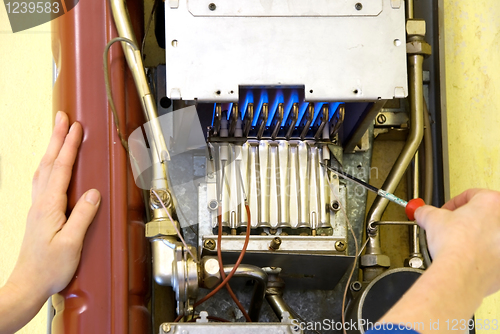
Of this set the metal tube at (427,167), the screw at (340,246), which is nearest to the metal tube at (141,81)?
the screw at (340,246)

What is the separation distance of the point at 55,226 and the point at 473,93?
1.04 meters

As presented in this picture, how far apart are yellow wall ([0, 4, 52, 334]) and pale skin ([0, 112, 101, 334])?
16.1 inches

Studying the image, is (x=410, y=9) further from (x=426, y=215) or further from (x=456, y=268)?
(x=456, y=268)

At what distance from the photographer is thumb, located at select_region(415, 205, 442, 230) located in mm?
753

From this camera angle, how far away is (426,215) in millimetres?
771

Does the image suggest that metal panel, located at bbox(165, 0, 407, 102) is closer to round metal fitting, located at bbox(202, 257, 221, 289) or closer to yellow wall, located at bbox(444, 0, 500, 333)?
round metal fitting, located at bbox(202, 257, 221, 289)

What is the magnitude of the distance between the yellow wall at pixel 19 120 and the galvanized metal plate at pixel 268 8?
623mm

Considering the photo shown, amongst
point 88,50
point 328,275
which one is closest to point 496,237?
point 328,275

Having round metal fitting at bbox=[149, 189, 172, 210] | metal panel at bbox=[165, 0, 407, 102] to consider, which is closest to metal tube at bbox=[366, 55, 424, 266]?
metal panel at bbox=[165, 0, 407, 102]

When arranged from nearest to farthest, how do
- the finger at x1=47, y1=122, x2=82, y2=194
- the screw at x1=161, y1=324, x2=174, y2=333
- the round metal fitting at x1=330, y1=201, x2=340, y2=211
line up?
the screw at x1=161, y1=324, x2=174, y2=333 < the finger at x1=47, y1=122, x2=82, y2=194 < the round metal fitting at x1=330, y1=201, x2=340, y2=211

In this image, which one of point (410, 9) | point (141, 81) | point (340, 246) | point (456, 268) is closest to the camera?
point (456, 268)

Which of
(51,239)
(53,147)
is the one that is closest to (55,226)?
(51,239)

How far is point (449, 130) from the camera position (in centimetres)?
136

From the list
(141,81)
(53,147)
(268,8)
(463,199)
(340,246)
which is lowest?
(340,246)
